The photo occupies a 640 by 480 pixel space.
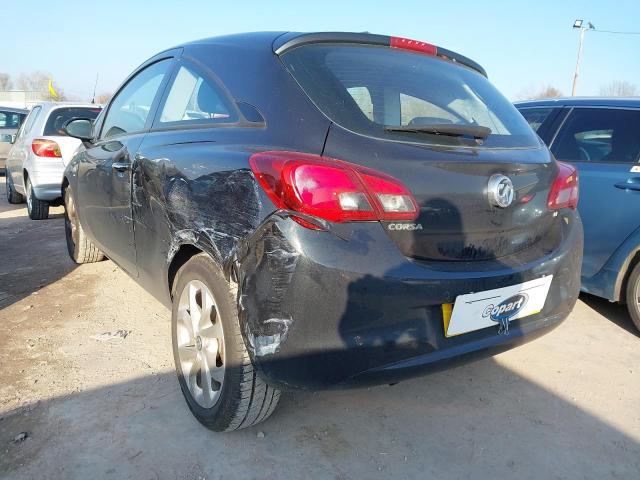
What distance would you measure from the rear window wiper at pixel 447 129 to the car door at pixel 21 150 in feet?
19.8

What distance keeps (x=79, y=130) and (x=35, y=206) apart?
3.17 m

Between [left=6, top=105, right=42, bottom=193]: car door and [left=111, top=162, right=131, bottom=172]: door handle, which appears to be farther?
[left=6, top=105, right=42, bottom=193]: car door

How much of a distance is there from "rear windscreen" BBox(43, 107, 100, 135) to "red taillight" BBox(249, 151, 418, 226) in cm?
548

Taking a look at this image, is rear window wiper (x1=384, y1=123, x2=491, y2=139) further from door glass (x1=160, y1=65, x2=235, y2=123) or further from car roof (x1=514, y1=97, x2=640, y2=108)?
car roof (x1=514, y1=97, x2=640, y2=108)

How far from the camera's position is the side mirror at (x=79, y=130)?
390cm

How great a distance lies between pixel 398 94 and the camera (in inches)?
85.4

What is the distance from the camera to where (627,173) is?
3346mm

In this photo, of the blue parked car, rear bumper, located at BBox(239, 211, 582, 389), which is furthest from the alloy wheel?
the blue parked car

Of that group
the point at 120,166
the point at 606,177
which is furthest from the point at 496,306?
the point at 120,166

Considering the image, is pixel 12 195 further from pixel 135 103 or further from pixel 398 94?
pixel 398 94

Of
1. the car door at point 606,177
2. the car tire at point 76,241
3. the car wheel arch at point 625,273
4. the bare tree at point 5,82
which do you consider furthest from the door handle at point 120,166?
the bare tree at point 5,82

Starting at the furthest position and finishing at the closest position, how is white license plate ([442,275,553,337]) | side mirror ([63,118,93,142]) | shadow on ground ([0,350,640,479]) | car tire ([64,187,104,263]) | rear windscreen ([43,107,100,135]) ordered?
rear windscreen ([43,107,100,135])
car tire ([64,187,104,263])
side mirror ([63,118,93,142])
shadow on ground ([0,350,640,479])
white license plate ([442,275,553,337])

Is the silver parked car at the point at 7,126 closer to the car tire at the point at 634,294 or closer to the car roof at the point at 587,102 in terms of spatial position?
the car roof at the point at 587,102

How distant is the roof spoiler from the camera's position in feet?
6.93
